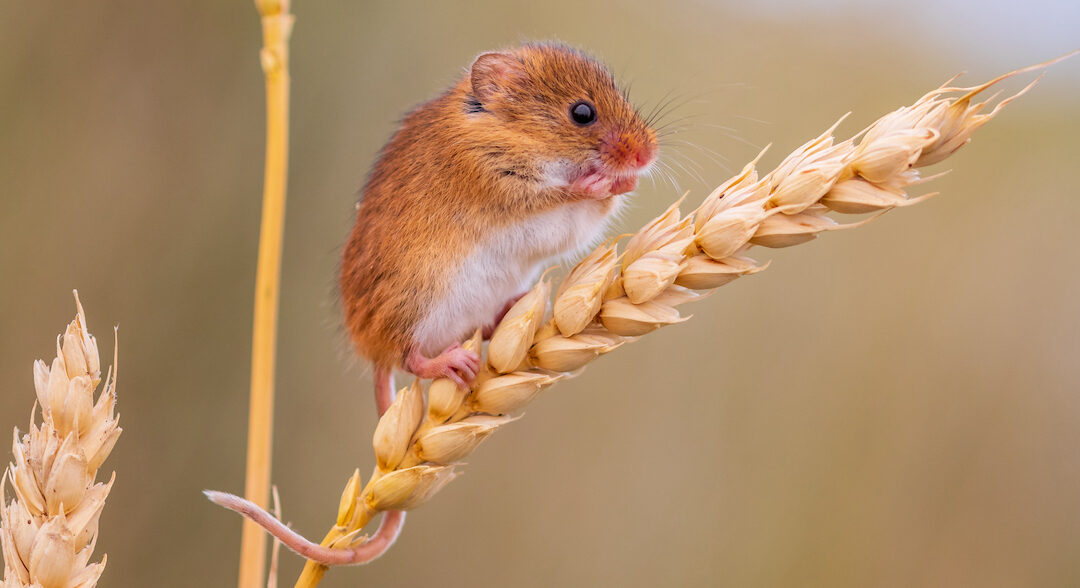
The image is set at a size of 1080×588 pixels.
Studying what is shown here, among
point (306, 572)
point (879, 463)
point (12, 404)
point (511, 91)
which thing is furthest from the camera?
point (879, 463)

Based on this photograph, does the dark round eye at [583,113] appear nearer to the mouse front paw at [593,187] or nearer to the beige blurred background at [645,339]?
the mouse front paw at [593,187]

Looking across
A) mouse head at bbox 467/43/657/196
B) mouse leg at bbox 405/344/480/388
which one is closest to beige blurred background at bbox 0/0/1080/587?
mouse head at bbox 467/43/657/196

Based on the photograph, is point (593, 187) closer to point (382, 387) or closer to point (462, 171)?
point (462, 171)

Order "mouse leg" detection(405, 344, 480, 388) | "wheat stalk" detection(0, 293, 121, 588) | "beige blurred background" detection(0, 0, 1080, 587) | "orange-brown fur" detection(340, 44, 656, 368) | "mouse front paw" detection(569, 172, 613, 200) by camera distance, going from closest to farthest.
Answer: "wheat stalk" detection(0, 293, 121, 588) < "mouse leg" detection(405, 344, 480, 388) < "orange-brown fur" detection(340, 44, 656, 368) < "mouse front paw" detection(569, 172, 613, 200) < "beige blurred background" detection(0, 0, 1080, 587)

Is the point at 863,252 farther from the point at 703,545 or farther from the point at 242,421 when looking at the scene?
the point at 242,421

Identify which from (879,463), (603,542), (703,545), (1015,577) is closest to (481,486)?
(603,542)

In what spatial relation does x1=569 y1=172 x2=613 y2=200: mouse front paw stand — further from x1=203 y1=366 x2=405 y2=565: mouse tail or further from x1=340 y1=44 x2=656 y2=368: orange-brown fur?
x1=203 y1=366 x2=405 y2=565: mouse tail

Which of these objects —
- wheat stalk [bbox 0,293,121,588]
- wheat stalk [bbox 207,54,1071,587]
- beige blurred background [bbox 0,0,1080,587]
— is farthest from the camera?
Answer: beige blurred background [bbox 0,0,1080,587]
